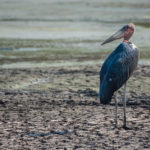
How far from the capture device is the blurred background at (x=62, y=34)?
39.2ft

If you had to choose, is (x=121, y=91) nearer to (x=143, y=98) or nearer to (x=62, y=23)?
(x=143, y=98)

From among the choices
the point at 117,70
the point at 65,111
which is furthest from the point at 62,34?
the point at 117,70

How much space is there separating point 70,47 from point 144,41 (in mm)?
2250

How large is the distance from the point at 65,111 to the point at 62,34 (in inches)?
366

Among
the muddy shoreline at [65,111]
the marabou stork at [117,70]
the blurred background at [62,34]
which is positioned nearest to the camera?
the muddy shoreline at [65,111]

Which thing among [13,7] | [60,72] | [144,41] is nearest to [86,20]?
[144,41]

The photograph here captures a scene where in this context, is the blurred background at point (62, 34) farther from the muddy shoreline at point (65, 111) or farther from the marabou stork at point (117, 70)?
the marabou stork at point (117, 70)

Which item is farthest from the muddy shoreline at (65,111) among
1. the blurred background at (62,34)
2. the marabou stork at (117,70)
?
the blurred background at (62,34)

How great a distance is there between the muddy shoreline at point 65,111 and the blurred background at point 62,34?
153 cm

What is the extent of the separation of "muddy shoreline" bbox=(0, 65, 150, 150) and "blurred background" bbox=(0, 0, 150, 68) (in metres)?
1.53

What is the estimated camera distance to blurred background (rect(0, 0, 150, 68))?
1195cm

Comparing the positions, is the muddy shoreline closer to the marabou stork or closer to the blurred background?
the marabou stork

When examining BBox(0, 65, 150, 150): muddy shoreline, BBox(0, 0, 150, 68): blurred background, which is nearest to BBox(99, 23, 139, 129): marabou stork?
BBox(0, 65, 150, 150): muddy shoreline

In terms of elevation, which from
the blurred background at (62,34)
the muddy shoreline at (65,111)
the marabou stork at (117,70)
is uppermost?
the marabou stork at (117,70)
